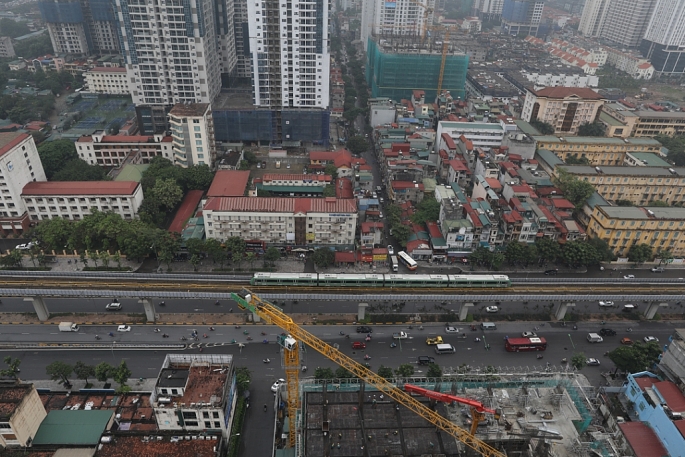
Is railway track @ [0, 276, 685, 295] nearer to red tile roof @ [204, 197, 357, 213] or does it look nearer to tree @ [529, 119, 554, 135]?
red tile roof @ [204, 197, 357, 213]

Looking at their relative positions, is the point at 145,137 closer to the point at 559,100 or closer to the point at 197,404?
the point at 197,404

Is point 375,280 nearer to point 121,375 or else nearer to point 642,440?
point 121,375

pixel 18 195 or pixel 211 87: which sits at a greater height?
pixel 211 87

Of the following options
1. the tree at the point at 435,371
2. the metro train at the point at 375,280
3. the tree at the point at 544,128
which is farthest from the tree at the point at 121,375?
the tree at the point at 544,128

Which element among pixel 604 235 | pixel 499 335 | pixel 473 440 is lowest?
pixel 499 335

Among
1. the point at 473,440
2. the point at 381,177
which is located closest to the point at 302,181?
the point at 381,177

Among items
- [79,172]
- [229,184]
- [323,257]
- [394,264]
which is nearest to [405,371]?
[323,257]

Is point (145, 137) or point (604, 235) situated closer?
point (604, 235)
